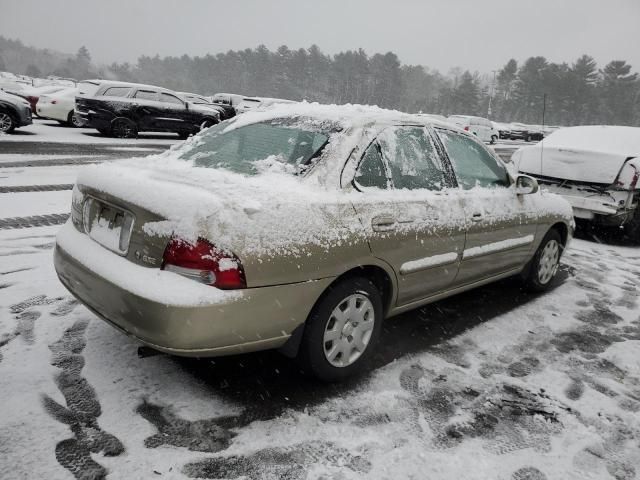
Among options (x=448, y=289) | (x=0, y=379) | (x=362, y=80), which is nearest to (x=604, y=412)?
(x=448, y=289)

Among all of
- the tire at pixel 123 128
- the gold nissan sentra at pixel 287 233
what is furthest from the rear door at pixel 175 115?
the gold nissan sentra at pixel 287 233

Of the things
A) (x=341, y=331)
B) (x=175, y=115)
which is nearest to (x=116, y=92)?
(x=175, y=115)

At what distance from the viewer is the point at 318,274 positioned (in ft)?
8.71

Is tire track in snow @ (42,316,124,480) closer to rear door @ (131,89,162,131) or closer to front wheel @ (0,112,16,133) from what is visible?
front wheel @ (0,112,16,133)

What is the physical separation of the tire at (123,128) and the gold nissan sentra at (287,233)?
12.6 meters

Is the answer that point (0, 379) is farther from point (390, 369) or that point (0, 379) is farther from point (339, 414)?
point (390, 369)

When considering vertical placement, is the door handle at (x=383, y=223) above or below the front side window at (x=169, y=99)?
below

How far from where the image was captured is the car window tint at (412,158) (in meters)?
3.21

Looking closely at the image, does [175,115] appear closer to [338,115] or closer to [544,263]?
[544,263]

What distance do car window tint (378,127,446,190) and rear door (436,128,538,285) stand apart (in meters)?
0.21

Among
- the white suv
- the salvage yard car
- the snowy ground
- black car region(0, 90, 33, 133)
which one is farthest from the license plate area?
the white suv

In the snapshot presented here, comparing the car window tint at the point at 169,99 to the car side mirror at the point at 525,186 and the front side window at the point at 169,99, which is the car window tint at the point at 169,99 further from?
the car side mirror at the point at 525,186

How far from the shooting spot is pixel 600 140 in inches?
301

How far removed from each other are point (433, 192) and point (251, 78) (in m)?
99.5
